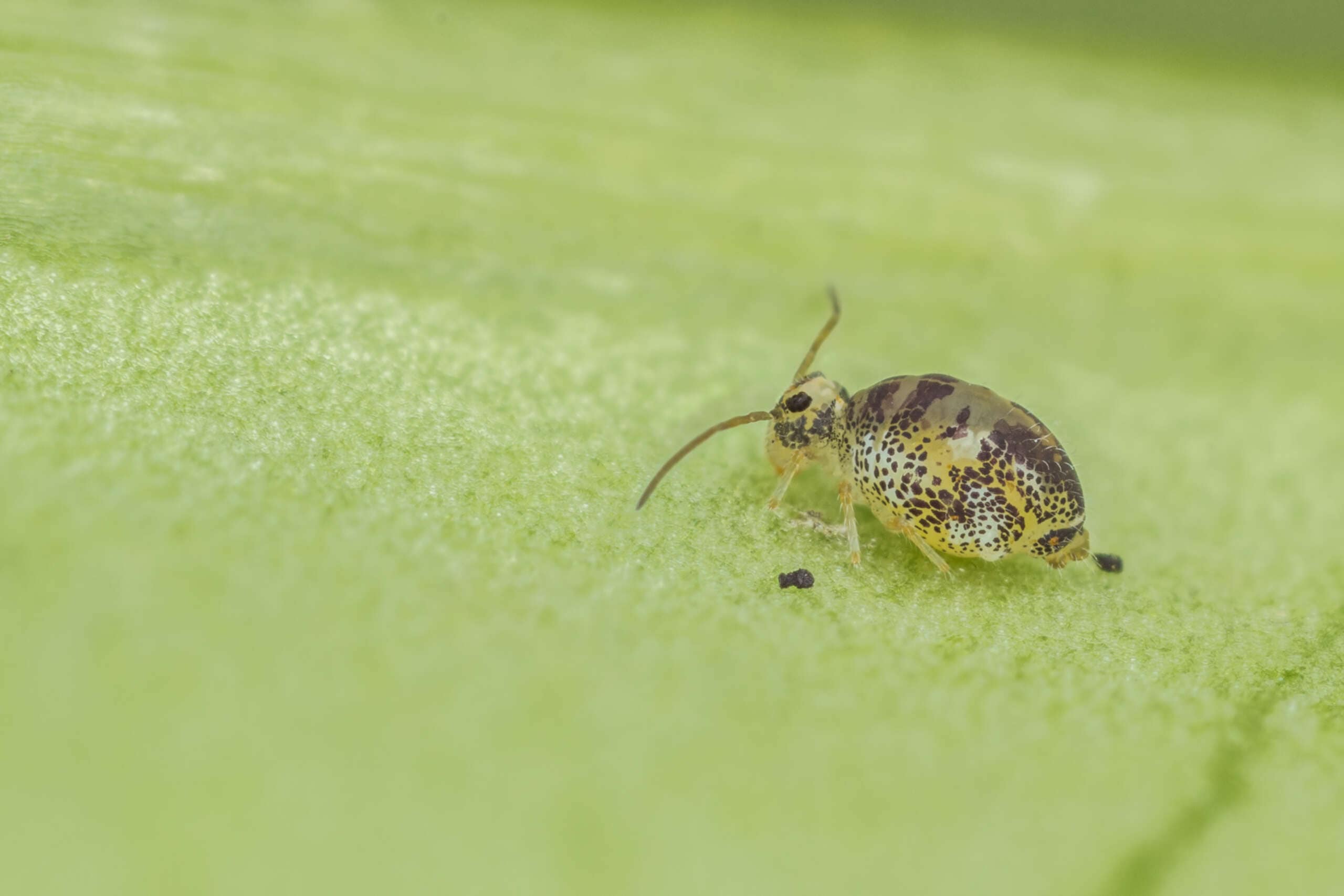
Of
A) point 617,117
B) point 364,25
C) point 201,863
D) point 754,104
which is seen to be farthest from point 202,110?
point 201,863

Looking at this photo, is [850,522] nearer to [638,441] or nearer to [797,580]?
[797,580]

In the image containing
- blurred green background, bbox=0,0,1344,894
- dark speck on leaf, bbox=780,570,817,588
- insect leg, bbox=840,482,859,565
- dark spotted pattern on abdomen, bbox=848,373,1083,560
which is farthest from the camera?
dark spotted pattern on abdomen, bbox=848,373,1083,560

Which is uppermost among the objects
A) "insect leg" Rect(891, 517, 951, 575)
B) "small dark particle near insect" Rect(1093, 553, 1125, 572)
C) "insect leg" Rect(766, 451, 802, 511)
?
"insect leg" Rect(766, 451, 802, 511)

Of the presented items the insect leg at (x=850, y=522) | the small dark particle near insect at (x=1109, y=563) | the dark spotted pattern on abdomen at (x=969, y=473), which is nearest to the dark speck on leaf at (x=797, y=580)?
the insect leg at (x=850, y=522)

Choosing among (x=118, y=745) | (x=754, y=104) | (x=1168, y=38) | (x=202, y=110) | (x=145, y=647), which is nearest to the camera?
(x=118, y=745)

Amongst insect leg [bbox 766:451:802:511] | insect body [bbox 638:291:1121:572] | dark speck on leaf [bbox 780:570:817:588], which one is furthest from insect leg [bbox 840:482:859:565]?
dark speck on leaf [bbox 780:570:817:588]

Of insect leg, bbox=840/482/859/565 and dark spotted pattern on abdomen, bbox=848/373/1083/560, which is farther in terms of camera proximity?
dark spotted pattern on abdomen, bbox=848/373/1083/560

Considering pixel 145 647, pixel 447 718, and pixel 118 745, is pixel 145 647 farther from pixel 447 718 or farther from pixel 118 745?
pixel 447 718

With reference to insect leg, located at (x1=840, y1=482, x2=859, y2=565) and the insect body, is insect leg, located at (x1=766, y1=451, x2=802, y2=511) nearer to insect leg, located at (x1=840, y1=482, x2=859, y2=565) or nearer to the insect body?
the insect body
